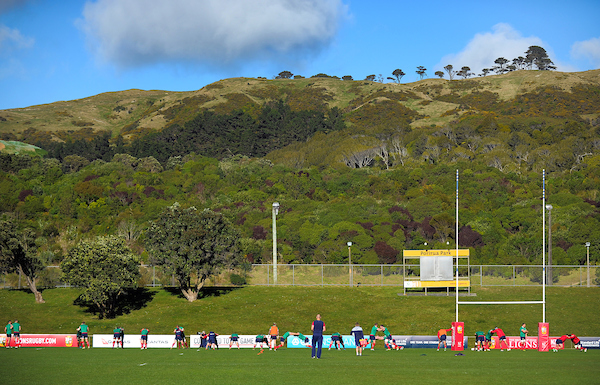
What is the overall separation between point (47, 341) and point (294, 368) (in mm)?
17250

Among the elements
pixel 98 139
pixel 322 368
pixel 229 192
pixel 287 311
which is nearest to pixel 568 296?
pixel 287 311

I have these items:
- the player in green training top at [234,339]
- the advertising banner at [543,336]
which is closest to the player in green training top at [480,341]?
the advertising banner at [543,336]

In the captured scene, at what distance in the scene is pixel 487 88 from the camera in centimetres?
17725

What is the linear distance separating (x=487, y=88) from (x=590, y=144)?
7726 cm

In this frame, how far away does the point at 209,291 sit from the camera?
1861 inches

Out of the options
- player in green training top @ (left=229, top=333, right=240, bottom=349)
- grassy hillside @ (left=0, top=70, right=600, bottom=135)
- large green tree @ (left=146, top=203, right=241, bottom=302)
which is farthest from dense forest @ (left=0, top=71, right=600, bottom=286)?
player in green training top @ (left=229, top=333, right=240, bottom=349)

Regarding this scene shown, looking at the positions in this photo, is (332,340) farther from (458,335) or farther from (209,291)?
(209,291)

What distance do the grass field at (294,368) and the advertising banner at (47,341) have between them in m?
4.43

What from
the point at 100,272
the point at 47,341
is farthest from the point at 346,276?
the point at 47,341

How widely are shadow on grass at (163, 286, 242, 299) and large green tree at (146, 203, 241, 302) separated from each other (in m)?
1.05

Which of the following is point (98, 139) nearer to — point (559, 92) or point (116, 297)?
point (116, 297)

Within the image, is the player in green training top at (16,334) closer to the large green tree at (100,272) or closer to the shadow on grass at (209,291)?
the large green tree at (100,272)

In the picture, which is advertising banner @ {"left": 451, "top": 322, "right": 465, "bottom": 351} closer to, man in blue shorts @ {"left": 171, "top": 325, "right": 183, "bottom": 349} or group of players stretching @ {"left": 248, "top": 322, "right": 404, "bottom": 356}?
group of players stretching @ {"left": 248, "top": 322, "right": 404, "bottom": 356}

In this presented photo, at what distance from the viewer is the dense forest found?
67.2 metres
